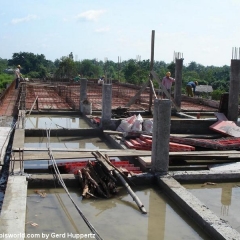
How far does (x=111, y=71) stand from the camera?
192 ft

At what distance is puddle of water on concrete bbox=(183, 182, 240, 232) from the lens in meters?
5.77

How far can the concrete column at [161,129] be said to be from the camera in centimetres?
672

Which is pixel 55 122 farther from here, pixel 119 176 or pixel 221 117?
pixel 119 176

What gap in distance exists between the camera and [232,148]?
9.19 meters

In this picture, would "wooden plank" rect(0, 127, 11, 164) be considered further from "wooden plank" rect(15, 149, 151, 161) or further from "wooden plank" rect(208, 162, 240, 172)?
"wooden plank" rect(208, 162, 240, 172)

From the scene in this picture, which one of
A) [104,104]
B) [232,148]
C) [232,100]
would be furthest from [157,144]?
[232,100]

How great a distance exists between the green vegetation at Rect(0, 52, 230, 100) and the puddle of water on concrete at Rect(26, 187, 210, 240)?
30.3 feet

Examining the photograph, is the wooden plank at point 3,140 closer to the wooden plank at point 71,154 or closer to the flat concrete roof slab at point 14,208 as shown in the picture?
the wooden plank at point 71,154

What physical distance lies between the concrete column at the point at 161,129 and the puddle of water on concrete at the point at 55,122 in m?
6.68

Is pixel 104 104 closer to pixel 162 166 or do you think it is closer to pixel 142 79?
pixel 162 166

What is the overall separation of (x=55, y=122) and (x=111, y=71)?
1769 inches

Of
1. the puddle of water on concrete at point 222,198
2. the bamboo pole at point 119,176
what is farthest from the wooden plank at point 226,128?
the bamboo pole at point 119,176

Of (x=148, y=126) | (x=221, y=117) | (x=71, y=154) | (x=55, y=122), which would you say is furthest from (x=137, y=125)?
(x=55, y=122)

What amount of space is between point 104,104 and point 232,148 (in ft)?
13.5
